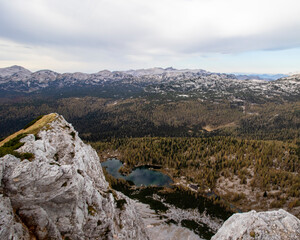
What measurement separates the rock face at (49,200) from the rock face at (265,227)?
29.1 m

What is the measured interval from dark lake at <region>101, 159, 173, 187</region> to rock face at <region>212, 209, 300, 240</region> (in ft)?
306

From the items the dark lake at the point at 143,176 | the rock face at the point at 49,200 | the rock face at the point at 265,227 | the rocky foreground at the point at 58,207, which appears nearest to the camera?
the rock face at the point at 49,200

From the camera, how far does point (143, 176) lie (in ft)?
446

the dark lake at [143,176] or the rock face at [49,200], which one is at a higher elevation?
the rock face at [49,200]

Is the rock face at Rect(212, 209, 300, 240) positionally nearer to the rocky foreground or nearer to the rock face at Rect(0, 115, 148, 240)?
the rocky foreground

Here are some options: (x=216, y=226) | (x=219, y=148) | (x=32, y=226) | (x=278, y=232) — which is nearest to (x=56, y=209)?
(x=32, y=226)

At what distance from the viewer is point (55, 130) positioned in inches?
1879

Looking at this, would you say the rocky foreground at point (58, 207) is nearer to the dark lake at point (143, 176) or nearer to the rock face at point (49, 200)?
the rock face at point (49, 200)

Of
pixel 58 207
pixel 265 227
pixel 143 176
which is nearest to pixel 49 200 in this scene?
pixel 58 207

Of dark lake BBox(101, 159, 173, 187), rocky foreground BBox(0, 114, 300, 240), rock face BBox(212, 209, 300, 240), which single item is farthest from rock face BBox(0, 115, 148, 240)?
dark lake BBox(101, 159, 173, 187)

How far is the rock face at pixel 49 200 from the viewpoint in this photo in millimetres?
23547

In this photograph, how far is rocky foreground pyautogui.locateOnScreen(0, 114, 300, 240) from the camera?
23797 mm

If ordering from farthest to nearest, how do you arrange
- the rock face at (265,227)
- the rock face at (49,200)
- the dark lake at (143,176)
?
the dark lake at (143,176)
the rock face at (265,227)
the rock face at (49,200)

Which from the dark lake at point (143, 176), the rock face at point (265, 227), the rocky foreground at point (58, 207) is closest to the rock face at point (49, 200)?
the rocky foreground at point (58, 207)
